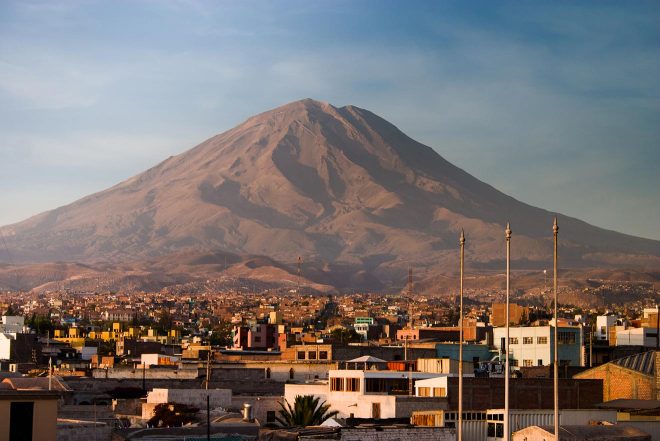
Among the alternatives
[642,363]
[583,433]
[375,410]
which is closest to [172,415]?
[375,410]

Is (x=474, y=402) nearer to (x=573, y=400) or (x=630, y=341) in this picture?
(x=573, y=400)

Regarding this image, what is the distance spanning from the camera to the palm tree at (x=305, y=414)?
1768 inches

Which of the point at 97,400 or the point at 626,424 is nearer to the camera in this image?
the point at 626,424

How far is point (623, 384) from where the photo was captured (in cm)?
5428

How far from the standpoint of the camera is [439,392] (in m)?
48.2

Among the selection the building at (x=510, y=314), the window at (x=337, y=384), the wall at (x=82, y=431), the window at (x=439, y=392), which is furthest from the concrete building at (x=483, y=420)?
the building at (x=510, y=314)

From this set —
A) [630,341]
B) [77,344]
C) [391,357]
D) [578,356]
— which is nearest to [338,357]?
[391,357]

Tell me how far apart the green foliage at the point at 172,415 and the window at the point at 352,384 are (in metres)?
6.69

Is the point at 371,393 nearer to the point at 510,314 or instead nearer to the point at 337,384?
the point at 337,384

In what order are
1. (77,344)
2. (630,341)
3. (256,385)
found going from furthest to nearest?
(77,344)
(630,341)
(256,385)

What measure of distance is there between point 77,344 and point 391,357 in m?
44.2

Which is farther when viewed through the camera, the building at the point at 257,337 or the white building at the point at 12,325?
the building at the point at 257,337

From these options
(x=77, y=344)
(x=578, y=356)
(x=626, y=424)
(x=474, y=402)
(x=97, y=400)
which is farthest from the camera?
(x=77, y=344)

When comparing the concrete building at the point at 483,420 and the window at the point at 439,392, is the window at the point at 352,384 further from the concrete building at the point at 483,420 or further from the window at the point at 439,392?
the concrete building at the point at 483,420
